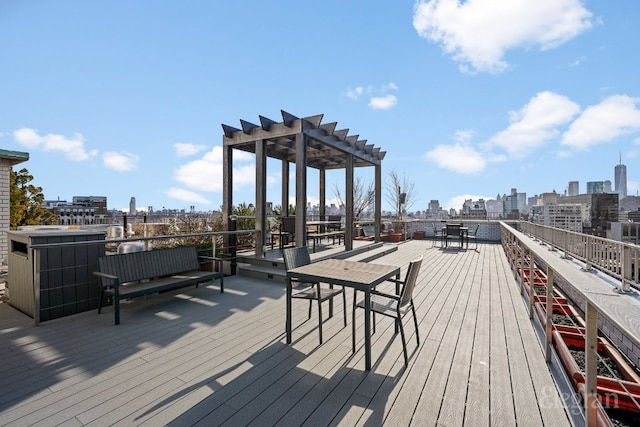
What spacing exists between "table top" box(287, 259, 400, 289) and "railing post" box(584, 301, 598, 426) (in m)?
1.36

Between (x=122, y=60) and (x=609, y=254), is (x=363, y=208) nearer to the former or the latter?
(x=609, y=254)

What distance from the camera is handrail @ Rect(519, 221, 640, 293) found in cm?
465

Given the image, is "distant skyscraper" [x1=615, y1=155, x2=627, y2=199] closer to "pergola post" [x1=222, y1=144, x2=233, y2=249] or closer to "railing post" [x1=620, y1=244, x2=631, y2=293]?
"railing post" [x1=620, y1=244, x2=631, y2=293]

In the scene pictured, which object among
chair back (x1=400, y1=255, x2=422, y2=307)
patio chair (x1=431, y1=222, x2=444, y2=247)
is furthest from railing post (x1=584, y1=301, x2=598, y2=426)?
patio chair (x1=431, y1=222, x2=444, y2=247)

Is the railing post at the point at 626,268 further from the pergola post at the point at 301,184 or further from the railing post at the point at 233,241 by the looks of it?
the railing post at the point at 233,241

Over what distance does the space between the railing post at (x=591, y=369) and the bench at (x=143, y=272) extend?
4134 mm

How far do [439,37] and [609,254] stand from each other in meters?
6.17

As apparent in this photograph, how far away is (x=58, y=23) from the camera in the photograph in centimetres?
557

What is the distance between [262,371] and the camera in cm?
229

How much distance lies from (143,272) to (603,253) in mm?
8615

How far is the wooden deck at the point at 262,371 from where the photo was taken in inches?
70.3

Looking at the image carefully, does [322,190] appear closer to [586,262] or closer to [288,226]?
[288,226]

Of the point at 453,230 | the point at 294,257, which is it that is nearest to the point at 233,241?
the point at 294,257

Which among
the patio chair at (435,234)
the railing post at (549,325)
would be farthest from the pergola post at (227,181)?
the patio chair at (435,234)
